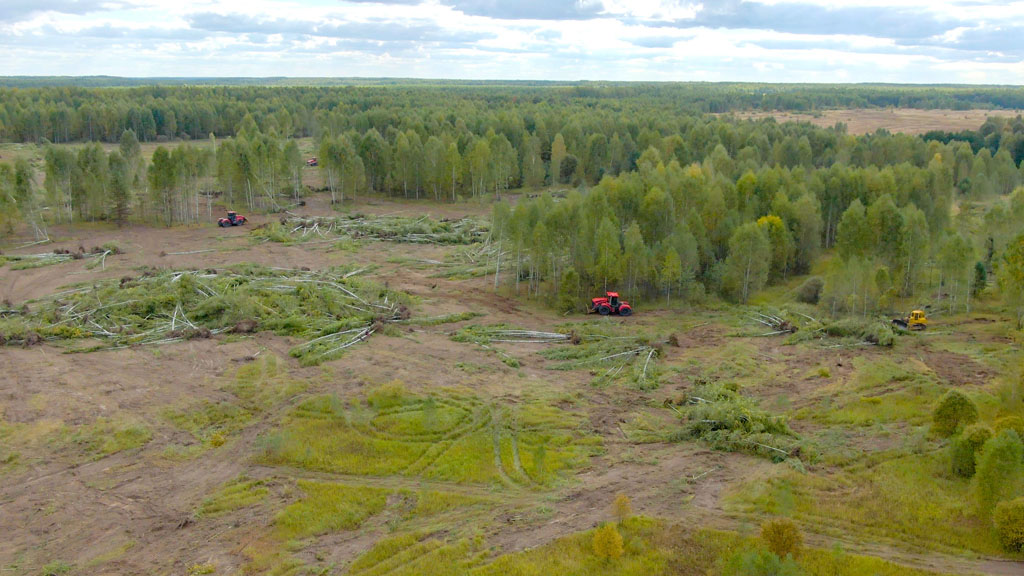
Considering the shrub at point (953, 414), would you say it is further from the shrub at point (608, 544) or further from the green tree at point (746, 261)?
the green tree at point (746, 261)

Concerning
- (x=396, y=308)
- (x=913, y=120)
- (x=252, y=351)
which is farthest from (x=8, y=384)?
(x=913, y=120)

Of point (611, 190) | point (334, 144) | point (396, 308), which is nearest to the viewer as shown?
point (396, 308)

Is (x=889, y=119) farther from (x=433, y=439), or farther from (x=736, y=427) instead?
(x=433, y=439)

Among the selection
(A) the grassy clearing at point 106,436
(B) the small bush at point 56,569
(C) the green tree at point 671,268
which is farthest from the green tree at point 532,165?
(B) the small bush at point 56,569

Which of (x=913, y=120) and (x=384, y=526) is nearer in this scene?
(x=384, y=526)

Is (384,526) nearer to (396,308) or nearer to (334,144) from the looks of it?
(396,308)
